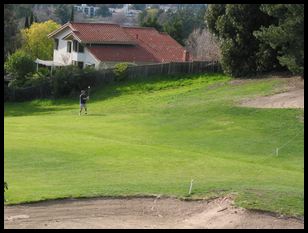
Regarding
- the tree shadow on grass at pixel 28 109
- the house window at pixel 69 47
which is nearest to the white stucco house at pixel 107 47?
the house window at pixel 69 47

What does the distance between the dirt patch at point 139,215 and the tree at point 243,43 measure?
33331mm

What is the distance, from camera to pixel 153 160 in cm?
2398

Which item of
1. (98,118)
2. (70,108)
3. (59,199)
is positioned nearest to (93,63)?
(70,108)

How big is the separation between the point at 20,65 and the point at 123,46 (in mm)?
11610

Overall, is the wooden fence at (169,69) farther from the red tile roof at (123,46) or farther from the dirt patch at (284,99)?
the dirt patch at (284,99)

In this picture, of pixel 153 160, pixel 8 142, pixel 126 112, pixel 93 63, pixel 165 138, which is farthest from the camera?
pixel 93 63

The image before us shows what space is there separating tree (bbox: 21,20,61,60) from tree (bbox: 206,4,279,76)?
3131cm

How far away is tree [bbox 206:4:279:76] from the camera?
4897 cm

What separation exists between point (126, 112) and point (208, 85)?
929 cm

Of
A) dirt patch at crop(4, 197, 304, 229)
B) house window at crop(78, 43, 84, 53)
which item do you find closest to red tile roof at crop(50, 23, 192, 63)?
house window at crop(78, 43, 84, 53)

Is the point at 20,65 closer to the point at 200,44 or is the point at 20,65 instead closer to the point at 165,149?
the point at 200,44

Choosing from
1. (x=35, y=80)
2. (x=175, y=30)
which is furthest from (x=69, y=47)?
(x=175, y=30)

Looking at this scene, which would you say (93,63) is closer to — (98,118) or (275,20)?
(275,20)

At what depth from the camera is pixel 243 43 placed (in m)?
49.9
